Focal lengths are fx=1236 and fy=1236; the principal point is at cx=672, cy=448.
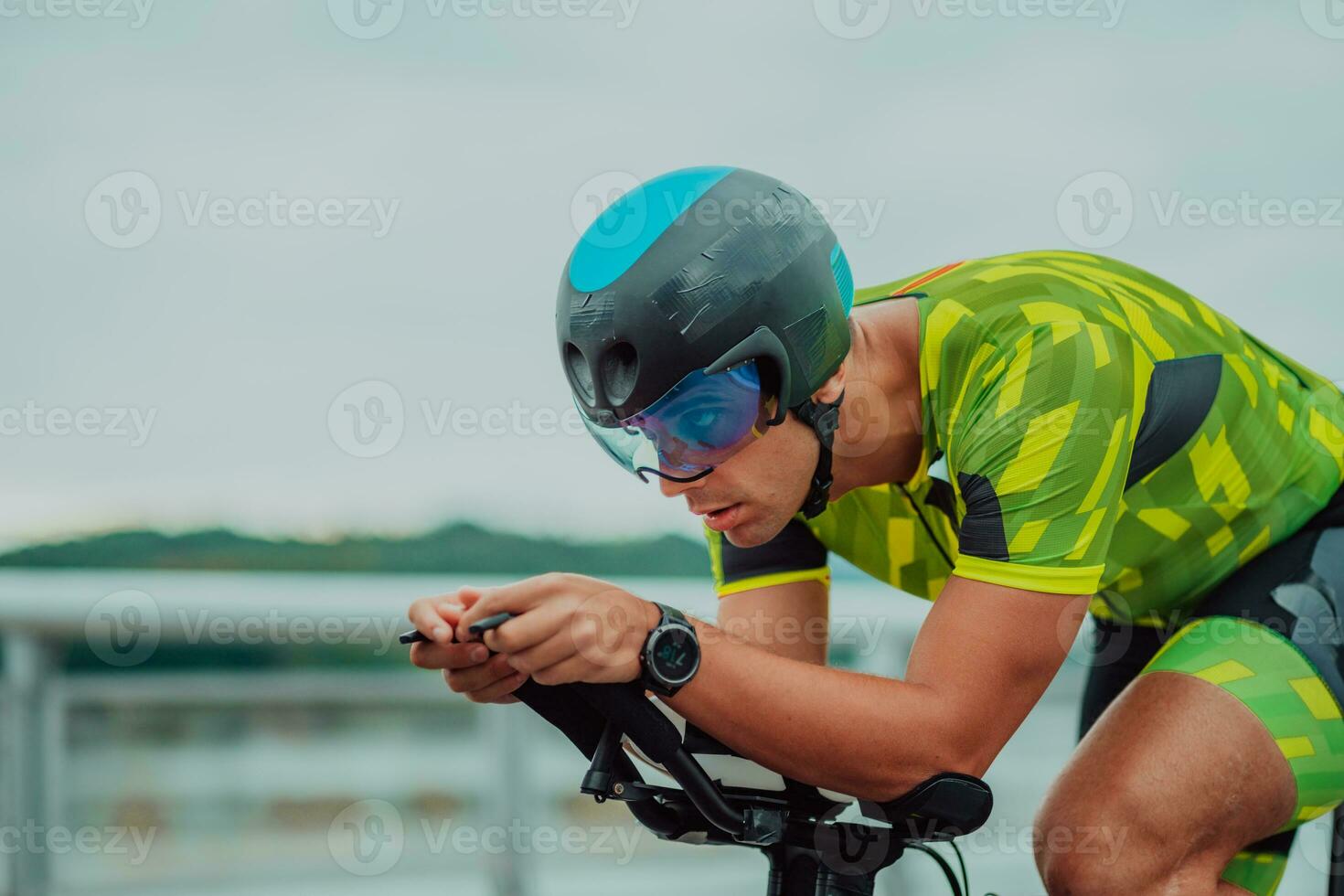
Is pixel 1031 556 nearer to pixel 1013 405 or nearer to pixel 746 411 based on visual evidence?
pixel 1013 405

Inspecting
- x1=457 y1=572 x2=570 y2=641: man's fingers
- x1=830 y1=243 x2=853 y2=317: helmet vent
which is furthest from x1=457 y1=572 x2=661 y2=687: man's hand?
x1=830 y1=243 x2=853 y2=317: helmet vent

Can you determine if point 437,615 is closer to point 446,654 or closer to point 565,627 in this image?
point 446,654

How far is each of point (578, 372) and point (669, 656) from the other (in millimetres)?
434

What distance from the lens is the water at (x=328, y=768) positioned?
3197 millimetres

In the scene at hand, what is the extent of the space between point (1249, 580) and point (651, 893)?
8.26ft

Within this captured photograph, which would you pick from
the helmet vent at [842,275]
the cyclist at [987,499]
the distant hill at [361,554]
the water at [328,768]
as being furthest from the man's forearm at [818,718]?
the distant hill at [361,554]

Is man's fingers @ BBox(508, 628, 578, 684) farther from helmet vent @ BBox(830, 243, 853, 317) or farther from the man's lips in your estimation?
helmet vent @ BBox(830, 243, 853, 317)

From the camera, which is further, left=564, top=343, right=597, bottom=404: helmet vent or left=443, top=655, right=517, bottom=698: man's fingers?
left=564, top=343, right=597, bottom=404: helmet vent

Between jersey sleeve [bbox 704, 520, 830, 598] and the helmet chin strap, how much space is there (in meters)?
0.31

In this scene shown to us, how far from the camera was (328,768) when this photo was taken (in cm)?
367

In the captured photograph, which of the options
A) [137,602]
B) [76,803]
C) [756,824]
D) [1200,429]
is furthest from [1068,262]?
[76,803]

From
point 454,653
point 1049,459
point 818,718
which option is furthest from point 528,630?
point 1049,459

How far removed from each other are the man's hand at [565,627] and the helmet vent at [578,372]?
0.31 metres

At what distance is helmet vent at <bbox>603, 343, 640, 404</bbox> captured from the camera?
159 cm
